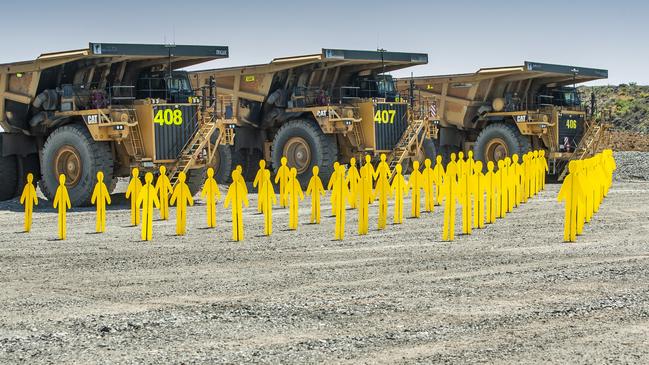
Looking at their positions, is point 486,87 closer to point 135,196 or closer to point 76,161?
point 76,161

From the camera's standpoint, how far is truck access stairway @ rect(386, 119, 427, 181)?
27.6 m

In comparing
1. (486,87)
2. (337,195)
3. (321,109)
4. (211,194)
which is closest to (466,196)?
(337,195)

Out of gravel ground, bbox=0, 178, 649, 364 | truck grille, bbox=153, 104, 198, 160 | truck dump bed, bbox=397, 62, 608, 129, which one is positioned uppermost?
truck dump bed, bbox=397, 62, 608, 129

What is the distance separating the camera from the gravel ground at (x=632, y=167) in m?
32.2

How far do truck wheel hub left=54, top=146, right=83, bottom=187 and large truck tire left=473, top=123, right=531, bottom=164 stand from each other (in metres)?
13.4

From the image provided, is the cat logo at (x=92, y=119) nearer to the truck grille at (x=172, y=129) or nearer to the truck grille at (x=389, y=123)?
the truck grille at (x=172, y=129)

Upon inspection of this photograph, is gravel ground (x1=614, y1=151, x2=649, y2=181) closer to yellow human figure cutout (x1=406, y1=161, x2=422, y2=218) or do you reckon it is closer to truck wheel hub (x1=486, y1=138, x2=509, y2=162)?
truck wheel hub (x1=486, y1=138, x2=509, y2=162)

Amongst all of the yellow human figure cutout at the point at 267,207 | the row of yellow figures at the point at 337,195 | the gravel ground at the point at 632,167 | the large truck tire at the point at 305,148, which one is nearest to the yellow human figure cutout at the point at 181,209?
the row of yellow figures at the point at 337,195

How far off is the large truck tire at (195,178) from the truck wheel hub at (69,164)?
9.19 ft

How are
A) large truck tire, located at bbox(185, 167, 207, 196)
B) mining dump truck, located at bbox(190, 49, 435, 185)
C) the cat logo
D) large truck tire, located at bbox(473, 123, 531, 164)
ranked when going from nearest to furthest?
the cat logo → large truck tire, located at bbox(185, 167, 207, 196) → mining dump truck, located at bbox(190, 49, 435, 185) → large truck tire, located at bbox(473, 123, 531, 164)

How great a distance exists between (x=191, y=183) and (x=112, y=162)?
107 inches

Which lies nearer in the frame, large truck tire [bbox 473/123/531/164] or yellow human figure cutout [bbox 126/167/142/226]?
yellow human figure cutout [bbox 126/167/142/226]

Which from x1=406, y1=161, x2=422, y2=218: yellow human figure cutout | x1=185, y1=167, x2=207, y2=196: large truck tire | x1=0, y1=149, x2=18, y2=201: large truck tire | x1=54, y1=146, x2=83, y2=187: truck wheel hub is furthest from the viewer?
x1=185, y1=167, x2=207, y2=196: large truck tire

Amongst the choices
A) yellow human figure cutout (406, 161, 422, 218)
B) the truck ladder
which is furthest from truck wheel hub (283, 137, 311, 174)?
yellow human figure cutout (406, 161, 422, 218)
